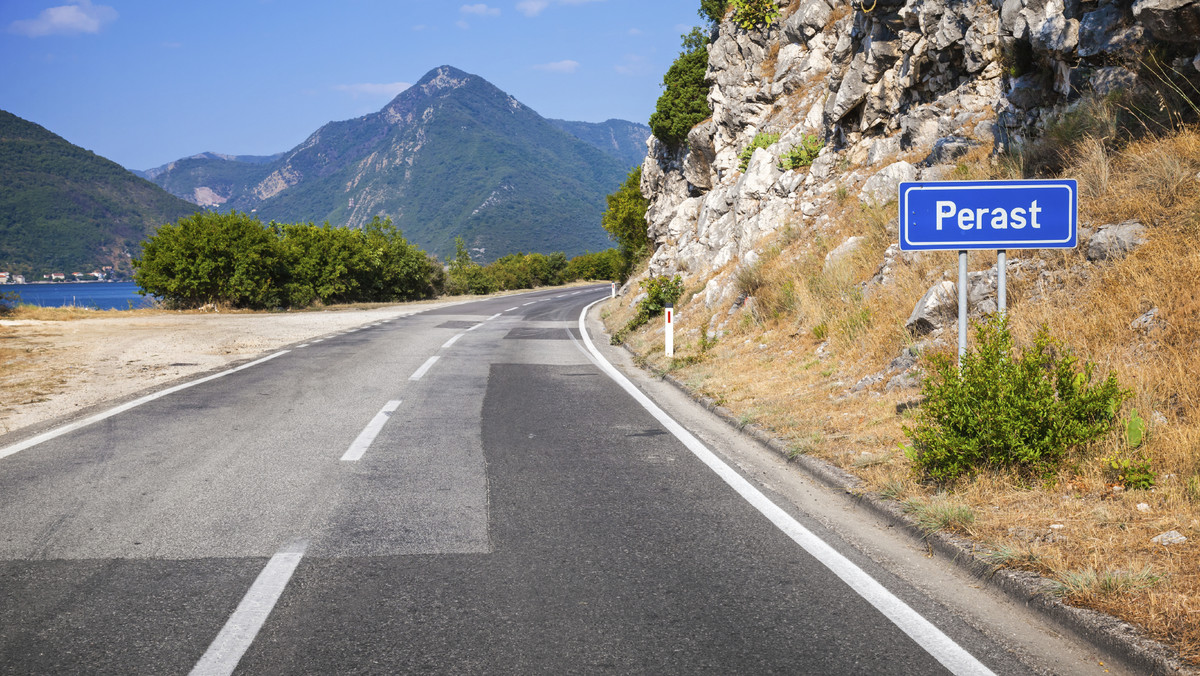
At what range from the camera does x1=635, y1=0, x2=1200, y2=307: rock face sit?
9734 mm

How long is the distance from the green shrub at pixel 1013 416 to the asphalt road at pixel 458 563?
899mm

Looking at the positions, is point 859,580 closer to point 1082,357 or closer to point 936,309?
point 1082,357

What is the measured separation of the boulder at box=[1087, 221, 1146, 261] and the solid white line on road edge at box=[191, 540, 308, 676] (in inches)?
303

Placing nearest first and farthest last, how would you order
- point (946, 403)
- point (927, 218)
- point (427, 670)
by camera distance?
point (427, 670) < point (946, 403) < point (927, 218)

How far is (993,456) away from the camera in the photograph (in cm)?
500

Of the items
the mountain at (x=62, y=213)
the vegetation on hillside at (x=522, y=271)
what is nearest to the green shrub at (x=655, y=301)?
the vegetation on hillside at (x=522, y=271)

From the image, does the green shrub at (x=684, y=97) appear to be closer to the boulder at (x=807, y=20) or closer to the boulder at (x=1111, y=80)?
the boulder at (x=807, y=20)

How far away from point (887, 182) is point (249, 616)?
14359mm

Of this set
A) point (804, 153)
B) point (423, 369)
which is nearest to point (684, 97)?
point (804, 153)

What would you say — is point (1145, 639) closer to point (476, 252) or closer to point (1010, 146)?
point (1010, 146)

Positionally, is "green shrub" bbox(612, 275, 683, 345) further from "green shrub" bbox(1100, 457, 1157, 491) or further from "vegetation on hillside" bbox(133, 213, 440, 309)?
"vegetation on hillside" bbox(133, 213, 440, 309)

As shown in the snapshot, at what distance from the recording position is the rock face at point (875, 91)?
383 inches

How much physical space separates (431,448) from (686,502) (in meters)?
2.73

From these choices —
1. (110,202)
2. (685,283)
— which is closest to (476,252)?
(110,202)
